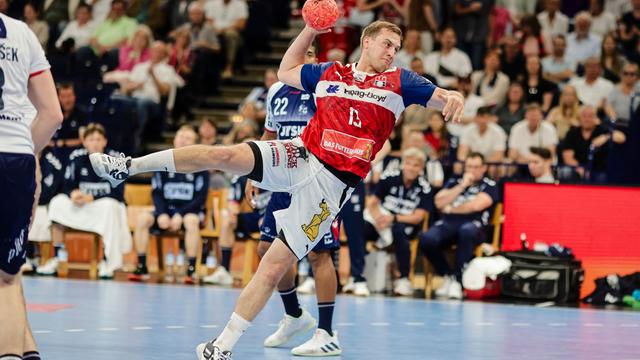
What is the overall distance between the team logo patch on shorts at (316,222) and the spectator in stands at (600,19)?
37.6 ft

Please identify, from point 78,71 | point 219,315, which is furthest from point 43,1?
point 219,315

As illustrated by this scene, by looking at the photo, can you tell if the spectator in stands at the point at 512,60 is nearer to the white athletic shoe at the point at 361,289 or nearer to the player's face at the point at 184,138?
the white athletic shoe at the point at 361,289

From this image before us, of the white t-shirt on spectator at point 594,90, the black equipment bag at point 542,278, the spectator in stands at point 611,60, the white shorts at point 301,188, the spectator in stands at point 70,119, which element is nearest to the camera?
the white shorts at point 301,188

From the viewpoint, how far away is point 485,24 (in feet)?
62.1

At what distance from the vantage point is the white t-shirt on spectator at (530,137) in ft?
50.9

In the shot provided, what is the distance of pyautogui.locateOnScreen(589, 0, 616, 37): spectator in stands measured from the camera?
18031mm

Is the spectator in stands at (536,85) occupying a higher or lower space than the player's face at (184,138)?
higher

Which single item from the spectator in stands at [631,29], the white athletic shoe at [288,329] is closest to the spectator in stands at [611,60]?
the spectator in stands at [631,29]

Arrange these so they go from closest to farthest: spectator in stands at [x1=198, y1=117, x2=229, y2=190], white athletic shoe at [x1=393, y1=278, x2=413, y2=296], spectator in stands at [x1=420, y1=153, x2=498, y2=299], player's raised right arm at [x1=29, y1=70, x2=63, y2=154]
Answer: player's raised right arm at [x1=29, y1=70, x2=63, y2=154] < spectator in stands at [x1=420, y1=153, x2=498, y2=299] < white athletic shoe at [x1=393, y1=278, x2=413, y2=296] < spectator in stands at [x1=198, y1=117, x2=229, y2=190]

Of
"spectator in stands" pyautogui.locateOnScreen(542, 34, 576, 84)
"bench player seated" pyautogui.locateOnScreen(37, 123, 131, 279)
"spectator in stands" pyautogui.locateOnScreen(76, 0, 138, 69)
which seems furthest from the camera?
"spectator in stands" pyautogui.locateOnScreen(76, 0, 138, 69)

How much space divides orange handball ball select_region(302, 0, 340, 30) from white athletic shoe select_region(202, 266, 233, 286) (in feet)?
24.6

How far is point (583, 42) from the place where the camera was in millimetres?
17719

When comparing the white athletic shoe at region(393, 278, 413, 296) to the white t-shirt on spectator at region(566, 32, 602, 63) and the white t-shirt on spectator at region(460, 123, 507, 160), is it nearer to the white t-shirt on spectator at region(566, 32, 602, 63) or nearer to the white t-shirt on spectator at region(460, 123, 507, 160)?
the white t-shirt on spectator at region(460, 123, 507, 160)

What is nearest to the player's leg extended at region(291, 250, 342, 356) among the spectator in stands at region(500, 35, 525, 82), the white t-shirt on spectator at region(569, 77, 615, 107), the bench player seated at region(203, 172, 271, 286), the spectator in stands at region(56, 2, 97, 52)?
the bench player seated at region(203, 172, 271, 286)
